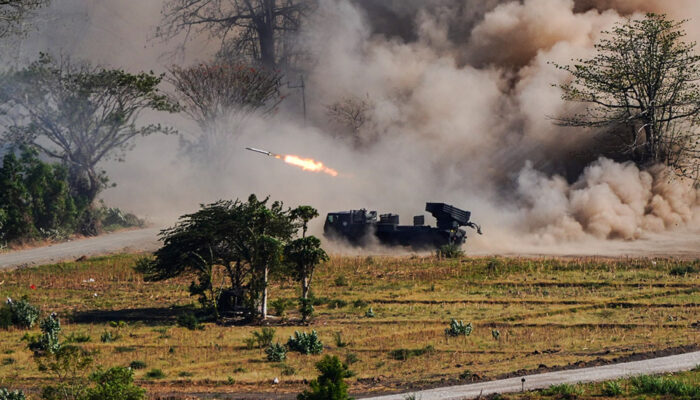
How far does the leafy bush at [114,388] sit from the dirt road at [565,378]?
597cm

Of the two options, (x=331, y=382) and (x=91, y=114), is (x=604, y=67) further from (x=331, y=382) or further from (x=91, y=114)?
(x=331, y=382)

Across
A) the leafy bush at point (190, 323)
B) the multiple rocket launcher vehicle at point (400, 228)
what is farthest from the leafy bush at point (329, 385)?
the multiple rocket launcher vehicle at point (400, 228)

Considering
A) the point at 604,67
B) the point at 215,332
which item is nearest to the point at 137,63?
the point at 604,67

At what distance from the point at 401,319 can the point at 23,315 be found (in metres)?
14.4

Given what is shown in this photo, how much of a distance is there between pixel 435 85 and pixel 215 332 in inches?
1882

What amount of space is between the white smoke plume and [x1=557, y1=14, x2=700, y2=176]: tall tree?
7.34 feet

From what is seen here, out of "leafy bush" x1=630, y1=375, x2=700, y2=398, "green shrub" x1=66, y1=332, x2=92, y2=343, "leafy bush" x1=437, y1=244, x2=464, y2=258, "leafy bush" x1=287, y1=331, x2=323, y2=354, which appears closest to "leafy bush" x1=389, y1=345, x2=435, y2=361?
"leafy bush" x1=287, y1=331, x2=323, y2=354

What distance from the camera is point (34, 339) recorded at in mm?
30797

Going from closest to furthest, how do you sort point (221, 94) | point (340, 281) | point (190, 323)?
point (190, 323) < point (340, 281) < point (221, 94)

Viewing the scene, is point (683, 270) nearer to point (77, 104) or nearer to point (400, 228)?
point (400, 228)

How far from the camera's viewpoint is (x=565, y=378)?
23500 mm

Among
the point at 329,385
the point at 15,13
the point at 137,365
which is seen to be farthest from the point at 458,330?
the point at 15,13

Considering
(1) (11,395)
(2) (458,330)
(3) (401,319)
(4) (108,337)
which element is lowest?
(1) (11,395)

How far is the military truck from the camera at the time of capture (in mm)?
51312
